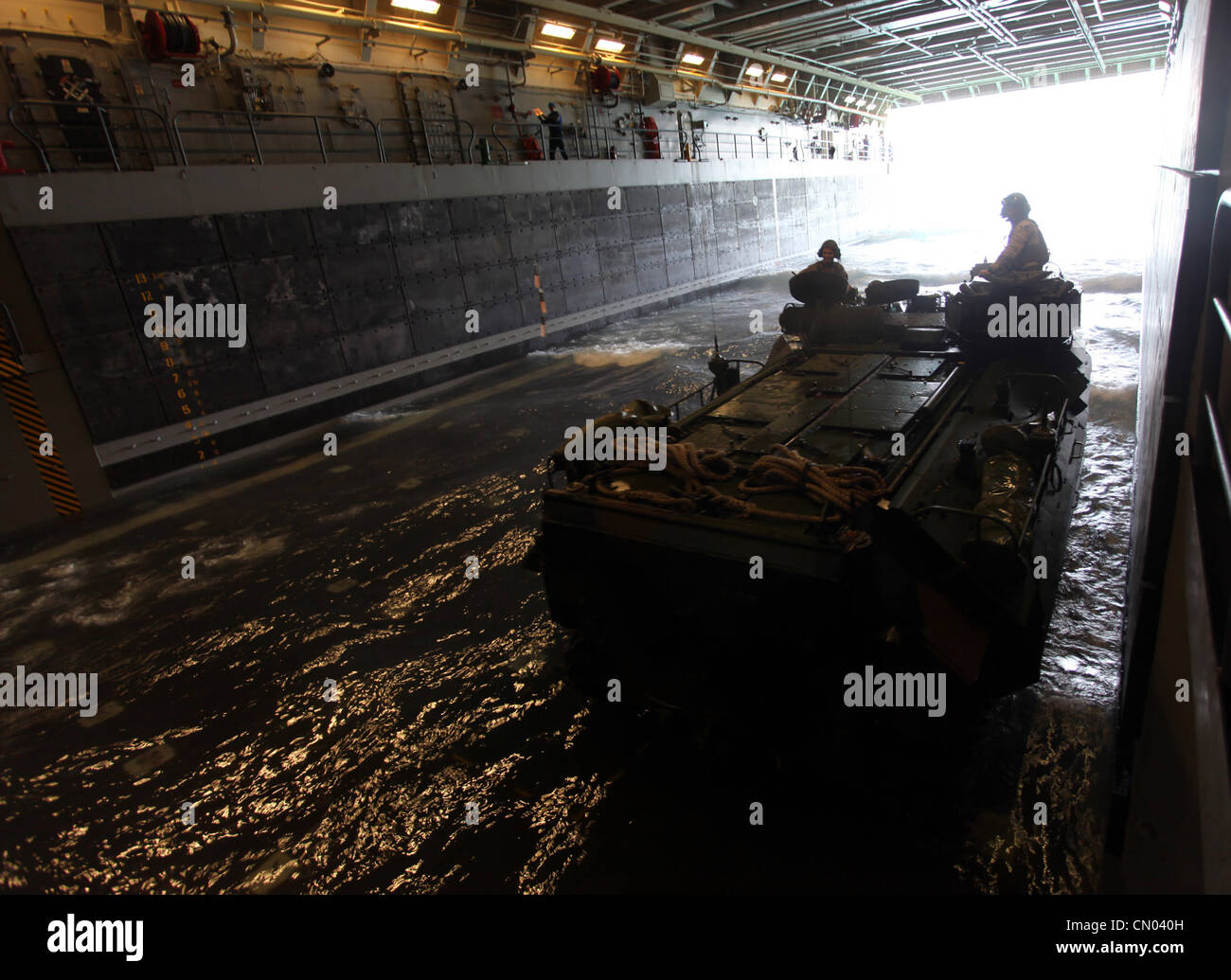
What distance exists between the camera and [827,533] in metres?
3.60

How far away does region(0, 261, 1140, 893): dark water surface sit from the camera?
3.71 meters

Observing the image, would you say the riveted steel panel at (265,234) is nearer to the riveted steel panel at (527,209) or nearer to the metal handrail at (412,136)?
the metal handrail at (412,136)

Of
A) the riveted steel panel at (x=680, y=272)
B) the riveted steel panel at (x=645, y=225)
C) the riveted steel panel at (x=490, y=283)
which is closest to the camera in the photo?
the riveted steel panel at (x=490, y=283)

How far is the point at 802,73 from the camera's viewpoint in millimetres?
27828

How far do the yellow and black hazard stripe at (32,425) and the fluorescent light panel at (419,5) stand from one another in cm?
909

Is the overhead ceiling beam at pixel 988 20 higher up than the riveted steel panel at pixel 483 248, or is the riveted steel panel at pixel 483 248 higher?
the overhead ceiling beam at pixel 988 20

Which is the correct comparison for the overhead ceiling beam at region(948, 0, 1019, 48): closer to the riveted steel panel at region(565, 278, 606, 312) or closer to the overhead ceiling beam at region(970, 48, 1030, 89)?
the overhead ceiling beam at region(970, 48, 1030, 89)

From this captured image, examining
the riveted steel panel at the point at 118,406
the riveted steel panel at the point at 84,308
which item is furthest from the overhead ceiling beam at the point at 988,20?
the riveted steel panel at the point at 118,406

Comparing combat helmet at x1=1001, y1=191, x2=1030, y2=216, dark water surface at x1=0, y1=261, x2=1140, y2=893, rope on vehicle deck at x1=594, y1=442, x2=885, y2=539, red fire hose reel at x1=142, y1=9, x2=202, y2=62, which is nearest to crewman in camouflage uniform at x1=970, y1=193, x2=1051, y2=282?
combat helmet at x1=1001, y1=191, x2=1030, y2=216

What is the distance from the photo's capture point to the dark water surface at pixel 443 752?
3.71m

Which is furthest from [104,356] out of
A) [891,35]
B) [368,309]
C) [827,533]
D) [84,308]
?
[891,35]

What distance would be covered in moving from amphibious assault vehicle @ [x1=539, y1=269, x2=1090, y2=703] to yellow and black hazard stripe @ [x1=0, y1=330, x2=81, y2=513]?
841 cm


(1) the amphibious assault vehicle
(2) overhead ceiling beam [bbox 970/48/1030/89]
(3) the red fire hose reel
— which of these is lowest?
(1) the amphibious assault vehicle

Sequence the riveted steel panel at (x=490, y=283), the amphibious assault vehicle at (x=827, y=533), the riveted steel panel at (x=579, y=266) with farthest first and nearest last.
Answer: the riveted steel panel at (x=579, y=266) → the riveted steel panel at (x=490, y=283) → the amphibious assault vehicle at (x=827, y=533)
